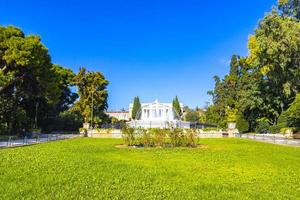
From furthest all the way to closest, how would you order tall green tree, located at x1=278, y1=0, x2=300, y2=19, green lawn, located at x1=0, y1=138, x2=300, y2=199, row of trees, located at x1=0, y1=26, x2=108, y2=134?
1. tall green tree, located at x1=278, y1=0, x2=300, y2=19
2. row of trees, located at x1=0, y1=26, x2=108, y2=134
3. green lawn, located at x1=0, y1=138, x2=300, y2=199

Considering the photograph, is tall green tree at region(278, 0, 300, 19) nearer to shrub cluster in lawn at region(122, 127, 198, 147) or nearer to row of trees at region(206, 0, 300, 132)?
row of trees at region(206, 0, 300, 132)

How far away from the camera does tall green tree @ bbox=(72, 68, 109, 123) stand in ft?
174

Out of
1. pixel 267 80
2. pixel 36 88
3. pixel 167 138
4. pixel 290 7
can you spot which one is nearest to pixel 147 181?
pixel 167 138

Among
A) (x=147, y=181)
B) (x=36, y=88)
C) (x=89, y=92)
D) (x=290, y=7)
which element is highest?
(x=290, y=7)

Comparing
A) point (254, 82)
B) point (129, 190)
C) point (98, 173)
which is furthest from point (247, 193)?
point (254, 82)

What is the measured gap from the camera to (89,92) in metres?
53.2

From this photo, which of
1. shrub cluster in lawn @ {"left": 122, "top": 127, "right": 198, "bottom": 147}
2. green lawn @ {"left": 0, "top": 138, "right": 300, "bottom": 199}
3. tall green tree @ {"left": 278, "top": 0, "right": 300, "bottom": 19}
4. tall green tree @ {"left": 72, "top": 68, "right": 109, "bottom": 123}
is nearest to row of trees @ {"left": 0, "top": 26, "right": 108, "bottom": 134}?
tall green tree @ {"left": 72, "top": 68, "right": 109, "bottom": 123}

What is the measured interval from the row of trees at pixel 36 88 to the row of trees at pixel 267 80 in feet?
71.0

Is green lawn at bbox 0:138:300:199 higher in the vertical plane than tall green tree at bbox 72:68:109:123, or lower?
lower

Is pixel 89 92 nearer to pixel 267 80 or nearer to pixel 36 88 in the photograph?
pixel 36 88

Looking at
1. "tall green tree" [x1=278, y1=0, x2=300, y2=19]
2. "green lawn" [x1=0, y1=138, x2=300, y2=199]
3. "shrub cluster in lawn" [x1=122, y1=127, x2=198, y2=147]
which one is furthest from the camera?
"tall green tree" [x1=278, y1=0, x2=300, y2=19]

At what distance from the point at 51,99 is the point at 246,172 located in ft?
112

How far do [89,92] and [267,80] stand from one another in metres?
27.1

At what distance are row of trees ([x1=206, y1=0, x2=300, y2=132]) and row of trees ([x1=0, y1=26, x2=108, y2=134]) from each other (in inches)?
852
